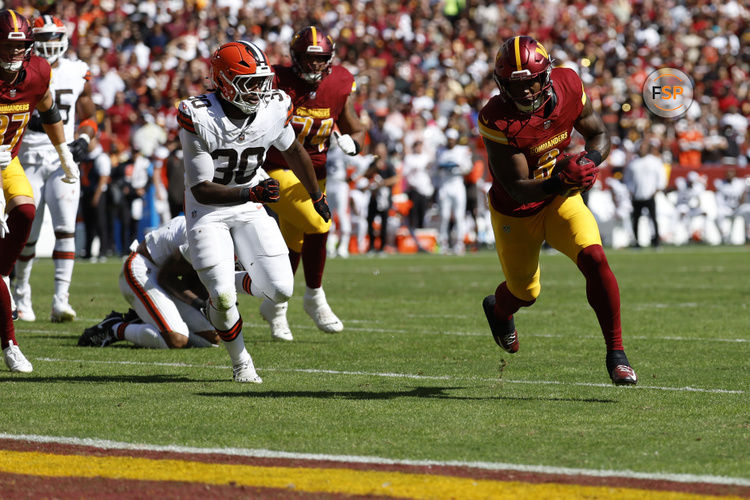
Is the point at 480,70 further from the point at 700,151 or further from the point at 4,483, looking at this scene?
the point at 4,483

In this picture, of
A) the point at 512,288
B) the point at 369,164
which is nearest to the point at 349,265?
the point at 369,164

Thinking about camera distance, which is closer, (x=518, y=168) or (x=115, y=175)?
(x=518, y=168)

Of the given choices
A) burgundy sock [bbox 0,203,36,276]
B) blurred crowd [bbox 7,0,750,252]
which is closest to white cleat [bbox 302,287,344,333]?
burgundy sock [bbox 0,203,36,276]

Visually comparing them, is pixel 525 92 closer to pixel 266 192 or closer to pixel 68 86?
pixel 266 192

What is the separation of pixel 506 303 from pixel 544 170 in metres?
0.89

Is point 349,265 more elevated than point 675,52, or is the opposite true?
point 675,52

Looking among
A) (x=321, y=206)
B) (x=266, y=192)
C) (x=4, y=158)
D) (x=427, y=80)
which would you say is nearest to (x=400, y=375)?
(x=321, y=206)

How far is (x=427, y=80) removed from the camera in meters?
26.9

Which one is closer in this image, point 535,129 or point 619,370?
point 619,370

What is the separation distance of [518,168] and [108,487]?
2.82m

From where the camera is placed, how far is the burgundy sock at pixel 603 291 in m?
5.86

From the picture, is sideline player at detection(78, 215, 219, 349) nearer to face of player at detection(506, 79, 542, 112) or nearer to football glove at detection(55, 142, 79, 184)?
football glove at detection(55, 142, 79, 184)

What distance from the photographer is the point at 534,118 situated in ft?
19.6

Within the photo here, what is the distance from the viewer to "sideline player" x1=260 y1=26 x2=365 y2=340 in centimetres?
830
